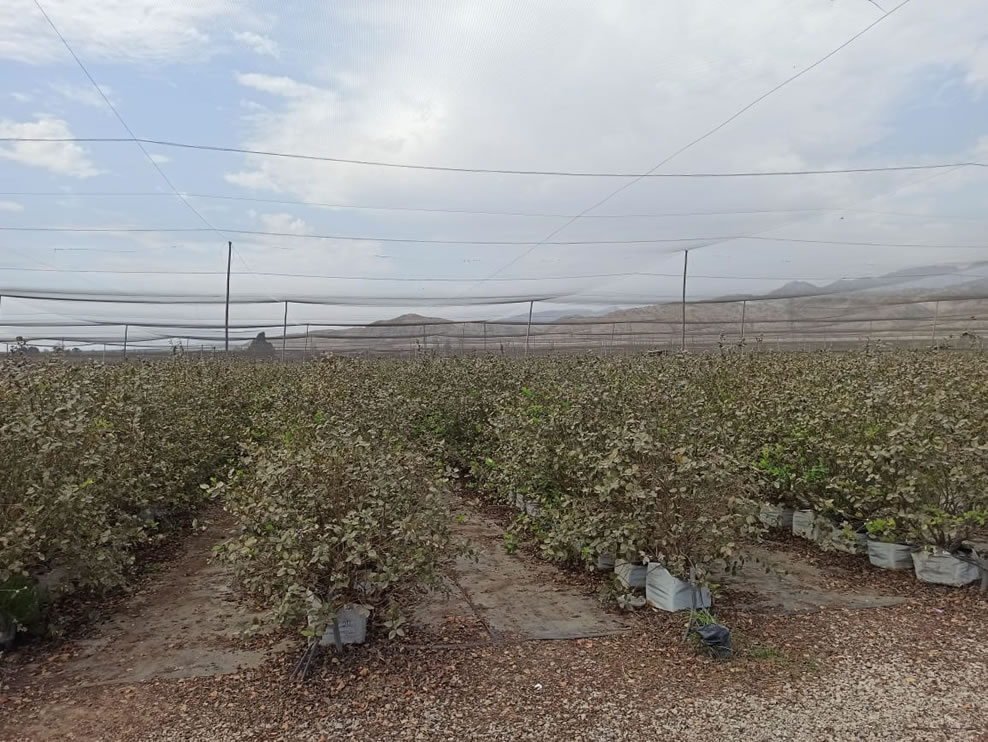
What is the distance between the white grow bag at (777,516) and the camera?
5191mm

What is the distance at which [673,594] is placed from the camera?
3426 mm

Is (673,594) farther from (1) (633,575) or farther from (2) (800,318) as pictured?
(2) (800,318)

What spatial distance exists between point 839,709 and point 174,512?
15.5ft

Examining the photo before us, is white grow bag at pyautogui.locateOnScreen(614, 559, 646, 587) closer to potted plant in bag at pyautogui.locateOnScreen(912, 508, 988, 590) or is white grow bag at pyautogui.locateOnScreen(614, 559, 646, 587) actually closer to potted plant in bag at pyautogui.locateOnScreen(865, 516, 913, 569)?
potted plant in bag at pyautogui.locateOnScreen(865, 516, 913, 569)

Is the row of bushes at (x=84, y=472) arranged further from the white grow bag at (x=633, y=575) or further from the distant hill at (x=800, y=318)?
the distant hill at (x=800, y=318)

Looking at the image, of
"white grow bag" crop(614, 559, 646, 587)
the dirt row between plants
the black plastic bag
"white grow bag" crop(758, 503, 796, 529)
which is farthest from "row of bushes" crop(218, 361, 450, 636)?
"white grow bag" crop(758, 503, 796, 529)

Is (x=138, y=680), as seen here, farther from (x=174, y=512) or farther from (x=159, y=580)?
(x=174, y=512)

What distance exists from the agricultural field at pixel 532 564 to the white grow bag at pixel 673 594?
1 centimetres

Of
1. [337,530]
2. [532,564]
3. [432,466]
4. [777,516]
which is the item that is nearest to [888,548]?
[777,516]

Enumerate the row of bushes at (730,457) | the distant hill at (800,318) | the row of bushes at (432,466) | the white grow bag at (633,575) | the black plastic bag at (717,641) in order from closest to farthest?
the row of bushes at (432,466) → the black plastic bag at (717,641) → the row of bushes at (730,457) → the white grow bag at (633,575) → the distant hill at (800,318)

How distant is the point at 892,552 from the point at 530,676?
2.75 metres

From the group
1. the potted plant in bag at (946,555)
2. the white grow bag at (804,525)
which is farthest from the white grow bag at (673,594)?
the white grow bag at (804,525)

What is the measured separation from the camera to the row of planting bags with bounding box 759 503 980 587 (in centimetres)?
396

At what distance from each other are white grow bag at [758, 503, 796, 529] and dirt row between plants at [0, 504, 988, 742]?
1.33 m
